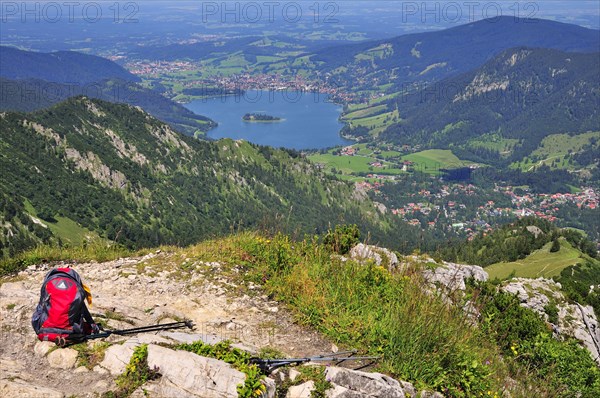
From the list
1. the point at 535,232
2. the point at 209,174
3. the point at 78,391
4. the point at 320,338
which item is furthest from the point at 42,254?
the point at 209,174

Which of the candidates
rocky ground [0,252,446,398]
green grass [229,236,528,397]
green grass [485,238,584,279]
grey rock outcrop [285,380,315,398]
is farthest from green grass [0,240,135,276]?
green grass [485,238,584,279]

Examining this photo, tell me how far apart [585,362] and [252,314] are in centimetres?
865

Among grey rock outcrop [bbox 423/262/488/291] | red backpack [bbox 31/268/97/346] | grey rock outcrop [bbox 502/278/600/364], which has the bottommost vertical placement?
grey rock outcrop [bbox 502/278/600/364]

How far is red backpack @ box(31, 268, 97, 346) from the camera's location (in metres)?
7.31

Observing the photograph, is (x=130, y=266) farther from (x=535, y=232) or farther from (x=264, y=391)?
(x=535, y=232)

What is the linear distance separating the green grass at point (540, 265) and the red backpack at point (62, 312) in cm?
4832

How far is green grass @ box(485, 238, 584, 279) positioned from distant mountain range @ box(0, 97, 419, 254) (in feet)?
114

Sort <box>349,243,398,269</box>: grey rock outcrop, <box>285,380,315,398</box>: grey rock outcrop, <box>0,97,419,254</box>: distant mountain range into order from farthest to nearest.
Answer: <box>0,97,419,254</box>: distant mountain range < <box>349,243,398,269</box>: grey rock outcrop < <box>285,380,315,398</box>: grey rock outcrop

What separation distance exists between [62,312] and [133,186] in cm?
14775

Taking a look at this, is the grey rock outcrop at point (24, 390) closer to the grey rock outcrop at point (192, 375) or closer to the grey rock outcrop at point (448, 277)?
the grey rock outcrop at point (192, 375)

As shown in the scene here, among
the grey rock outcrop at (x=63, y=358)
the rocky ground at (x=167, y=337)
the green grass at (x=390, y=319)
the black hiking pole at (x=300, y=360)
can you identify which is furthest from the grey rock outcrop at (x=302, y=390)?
the grey rock outcrop at (x=63, y=358)

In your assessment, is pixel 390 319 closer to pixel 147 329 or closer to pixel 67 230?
pixel 147 329

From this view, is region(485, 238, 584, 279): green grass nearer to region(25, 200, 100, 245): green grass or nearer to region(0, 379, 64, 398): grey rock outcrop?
region(0, 379, 64, 398): grey rock outcrop

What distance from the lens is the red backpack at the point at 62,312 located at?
7309mm
